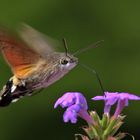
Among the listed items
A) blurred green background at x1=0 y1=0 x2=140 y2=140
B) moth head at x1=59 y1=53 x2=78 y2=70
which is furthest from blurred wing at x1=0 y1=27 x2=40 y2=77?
blurred green background at x1=0 y1=0 x2=140 y2=140

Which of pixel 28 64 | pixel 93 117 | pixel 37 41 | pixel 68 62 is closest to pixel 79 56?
pixel 37 41

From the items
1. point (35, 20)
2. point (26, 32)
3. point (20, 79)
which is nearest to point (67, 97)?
point (20, 79)

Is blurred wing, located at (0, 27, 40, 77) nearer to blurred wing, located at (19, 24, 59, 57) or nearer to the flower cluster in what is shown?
blurred wing, located at (19, 24, 59, 57)

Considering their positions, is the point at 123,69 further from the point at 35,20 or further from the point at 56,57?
the point at 56,57

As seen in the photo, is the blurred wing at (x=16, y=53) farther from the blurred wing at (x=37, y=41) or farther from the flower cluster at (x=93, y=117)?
the flower cluster at (x=93, y=117)

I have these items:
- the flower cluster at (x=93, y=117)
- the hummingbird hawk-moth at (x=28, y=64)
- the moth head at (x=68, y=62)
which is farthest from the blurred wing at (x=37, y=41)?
the flower cluster at (x=93, y=117)

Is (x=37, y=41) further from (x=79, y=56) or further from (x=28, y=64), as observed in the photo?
(x=79, y=56)
